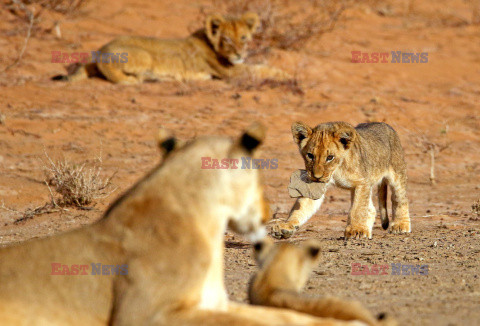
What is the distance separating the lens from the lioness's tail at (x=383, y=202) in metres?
8.60

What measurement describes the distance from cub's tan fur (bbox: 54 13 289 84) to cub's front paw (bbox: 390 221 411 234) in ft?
22.5

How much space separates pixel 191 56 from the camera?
48.9ft

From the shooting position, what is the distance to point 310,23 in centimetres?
1794

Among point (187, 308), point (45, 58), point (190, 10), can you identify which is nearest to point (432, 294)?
point (187, 308)

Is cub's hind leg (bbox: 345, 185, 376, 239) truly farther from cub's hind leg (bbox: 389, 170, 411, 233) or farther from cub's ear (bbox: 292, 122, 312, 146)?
cub's ear (bbox: 292, 122, 312, 146)

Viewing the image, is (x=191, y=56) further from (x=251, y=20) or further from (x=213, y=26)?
(x=251, y=20)

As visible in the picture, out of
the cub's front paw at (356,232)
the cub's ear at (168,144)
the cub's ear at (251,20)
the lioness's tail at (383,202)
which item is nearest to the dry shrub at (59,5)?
the cub's ear at (251,20)

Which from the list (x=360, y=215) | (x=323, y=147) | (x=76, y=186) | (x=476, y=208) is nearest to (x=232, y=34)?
(x=76, y=186)

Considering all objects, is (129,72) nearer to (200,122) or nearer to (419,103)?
(200,122)

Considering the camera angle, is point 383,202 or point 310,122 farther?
point 310,122

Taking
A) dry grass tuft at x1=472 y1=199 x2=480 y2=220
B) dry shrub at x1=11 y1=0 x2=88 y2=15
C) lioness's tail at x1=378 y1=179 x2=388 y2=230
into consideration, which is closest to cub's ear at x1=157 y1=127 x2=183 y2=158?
lioness's tail at x1=378 y1=179 x2=388 y2=230

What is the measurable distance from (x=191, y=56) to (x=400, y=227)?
24.8ft

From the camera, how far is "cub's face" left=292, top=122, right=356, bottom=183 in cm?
755

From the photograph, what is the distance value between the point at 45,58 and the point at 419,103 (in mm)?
7125
